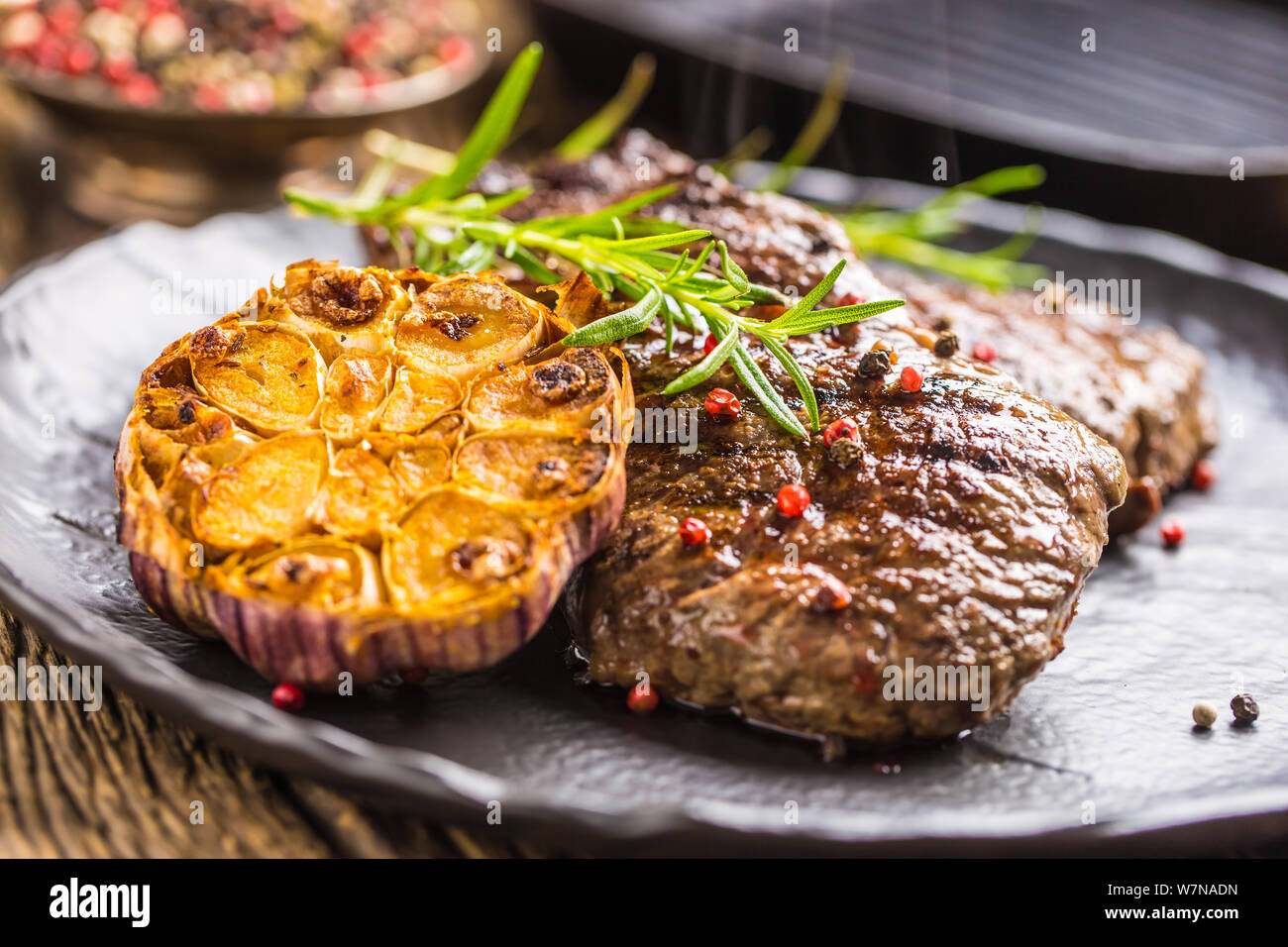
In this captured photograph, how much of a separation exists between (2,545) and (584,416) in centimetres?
158

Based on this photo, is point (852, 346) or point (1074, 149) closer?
point (852, 346)

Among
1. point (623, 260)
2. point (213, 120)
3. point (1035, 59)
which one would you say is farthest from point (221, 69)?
point (1035, 59)

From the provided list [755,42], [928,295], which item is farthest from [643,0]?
[928,295]

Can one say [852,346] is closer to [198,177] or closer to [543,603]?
[543,603]

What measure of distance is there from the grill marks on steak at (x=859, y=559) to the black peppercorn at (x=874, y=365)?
0.08 ft

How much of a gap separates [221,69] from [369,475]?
4763mm

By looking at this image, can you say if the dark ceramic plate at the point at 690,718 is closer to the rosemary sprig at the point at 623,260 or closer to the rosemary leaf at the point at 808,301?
the rosemary sprig at the point at 623,260

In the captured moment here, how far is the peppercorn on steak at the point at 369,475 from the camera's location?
2.50 m

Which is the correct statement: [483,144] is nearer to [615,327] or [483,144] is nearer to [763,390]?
[615,327]

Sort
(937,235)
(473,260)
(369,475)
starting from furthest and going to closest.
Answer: (937,235) < (473,260) < (369,475)

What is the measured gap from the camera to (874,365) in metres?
3.11

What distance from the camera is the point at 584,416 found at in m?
2.78

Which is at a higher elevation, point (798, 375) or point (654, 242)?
point (654, 242)

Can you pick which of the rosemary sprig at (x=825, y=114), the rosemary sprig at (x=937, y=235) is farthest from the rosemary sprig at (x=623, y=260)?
the rosemary sprig at (x=825, y=114)
